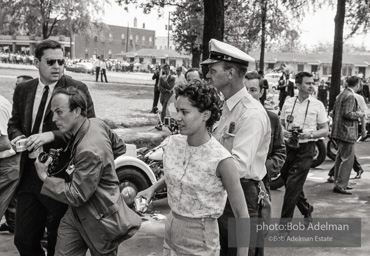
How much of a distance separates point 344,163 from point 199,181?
21.0 feet

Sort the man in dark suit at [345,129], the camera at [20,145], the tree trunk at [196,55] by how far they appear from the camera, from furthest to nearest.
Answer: the tree trunk at [196,55], the man in dark suit at [345,129], the camera at [20,145]

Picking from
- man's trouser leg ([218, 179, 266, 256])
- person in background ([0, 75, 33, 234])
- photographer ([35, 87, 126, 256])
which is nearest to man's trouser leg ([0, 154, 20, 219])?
person in background ([0, 75, 33, 234])

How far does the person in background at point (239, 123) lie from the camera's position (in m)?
3.46

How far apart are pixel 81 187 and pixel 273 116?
2.30 meters

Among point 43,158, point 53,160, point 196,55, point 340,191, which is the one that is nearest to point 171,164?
point 43,158

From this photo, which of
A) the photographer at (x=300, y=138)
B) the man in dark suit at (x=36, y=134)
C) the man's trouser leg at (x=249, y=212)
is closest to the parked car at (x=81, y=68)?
the photographer at (x=300, y=138)

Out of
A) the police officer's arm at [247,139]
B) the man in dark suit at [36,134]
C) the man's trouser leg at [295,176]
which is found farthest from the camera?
the man's trouser leg at [295,176]

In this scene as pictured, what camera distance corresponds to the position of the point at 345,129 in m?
8.85

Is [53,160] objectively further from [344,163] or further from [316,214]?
[344,163]

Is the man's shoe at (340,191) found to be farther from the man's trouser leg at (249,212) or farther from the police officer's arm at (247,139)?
the police officer's arm at (247,139)

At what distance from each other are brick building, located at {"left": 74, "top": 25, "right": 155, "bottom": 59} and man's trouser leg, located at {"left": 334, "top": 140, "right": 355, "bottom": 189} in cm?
9473

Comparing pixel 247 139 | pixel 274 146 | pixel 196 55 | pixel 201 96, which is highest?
pixel 196 55

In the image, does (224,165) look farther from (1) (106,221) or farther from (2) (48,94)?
(2) (48,94)

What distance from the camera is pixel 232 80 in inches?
143
